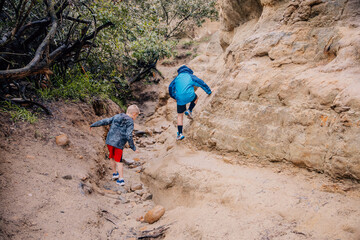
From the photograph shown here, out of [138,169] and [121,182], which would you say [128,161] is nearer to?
[138,169]

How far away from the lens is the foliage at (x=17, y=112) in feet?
13.6

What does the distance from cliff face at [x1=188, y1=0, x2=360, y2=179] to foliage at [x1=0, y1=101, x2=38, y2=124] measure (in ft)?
9.92

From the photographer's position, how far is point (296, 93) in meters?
3.02

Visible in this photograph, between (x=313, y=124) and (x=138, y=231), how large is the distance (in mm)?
2480

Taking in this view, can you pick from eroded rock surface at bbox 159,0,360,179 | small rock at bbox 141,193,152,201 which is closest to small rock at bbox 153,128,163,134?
eroded rock surface at bbox 159,0,360,179

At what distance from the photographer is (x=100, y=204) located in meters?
3.44

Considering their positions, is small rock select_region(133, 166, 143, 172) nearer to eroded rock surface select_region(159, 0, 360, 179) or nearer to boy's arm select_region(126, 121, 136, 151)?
boy's arm select_region(126, 121, 136, 151)

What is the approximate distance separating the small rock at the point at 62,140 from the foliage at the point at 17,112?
0.56 metres

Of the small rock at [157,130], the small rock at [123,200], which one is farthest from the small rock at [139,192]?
the small rock at [157,130]

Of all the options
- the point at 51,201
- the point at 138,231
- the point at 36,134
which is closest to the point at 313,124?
the point at 138,231

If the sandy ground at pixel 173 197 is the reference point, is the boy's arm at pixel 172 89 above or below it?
above

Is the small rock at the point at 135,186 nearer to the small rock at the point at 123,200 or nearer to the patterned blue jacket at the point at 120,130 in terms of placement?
the small rock at the point at 123,200

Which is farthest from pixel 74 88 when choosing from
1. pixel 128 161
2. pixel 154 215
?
pixel 154 215

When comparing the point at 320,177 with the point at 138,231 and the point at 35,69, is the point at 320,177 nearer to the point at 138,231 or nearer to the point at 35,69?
the point at 138,231
